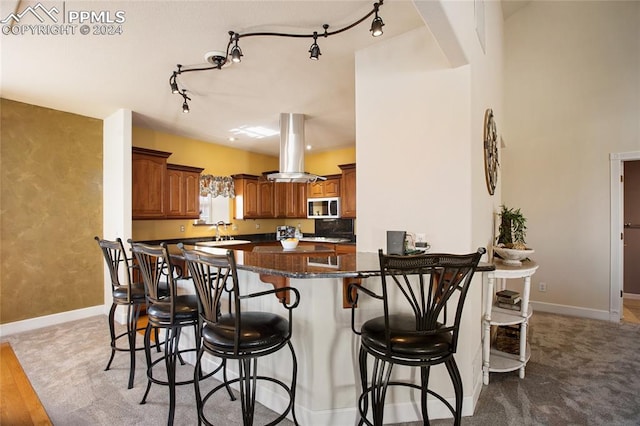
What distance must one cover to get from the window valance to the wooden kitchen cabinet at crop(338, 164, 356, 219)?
2152 mm

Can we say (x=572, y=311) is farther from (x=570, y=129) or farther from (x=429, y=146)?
(x=429, y=146)

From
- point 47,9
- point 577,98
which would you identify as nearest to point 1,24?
point 47,9

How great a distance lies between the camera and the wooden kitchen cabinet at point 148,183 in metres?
4.50

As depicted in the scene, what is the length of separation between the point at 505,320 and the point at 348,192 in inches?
144

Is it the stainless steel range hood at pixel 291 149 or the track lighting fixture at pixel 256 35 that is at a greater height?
the track lighting fixture at pixel 256 35

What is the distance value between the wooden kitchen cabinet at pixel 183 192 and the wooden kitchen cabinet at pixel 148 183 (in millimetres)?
175

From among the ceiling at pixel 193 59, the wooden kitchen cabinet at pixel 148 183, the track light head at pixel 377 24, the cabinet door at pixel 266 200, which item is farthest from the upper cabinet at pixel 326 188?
the track light head at pixel 377 24

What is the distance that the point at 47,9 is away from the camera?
7.27 ft

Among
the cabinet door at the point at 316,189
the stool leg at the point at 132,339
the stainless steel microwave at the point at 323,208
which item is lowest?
the stool leg at the point at 132,339

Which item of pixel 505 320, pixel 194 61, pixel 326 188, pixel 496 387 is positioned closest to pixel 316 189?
pixel 326 188

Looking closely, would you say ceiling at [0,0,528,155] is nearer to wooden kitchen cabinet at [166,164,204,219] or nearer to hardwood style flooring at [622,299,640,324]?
wooden kitchen cabinet at [166,164,204,219]

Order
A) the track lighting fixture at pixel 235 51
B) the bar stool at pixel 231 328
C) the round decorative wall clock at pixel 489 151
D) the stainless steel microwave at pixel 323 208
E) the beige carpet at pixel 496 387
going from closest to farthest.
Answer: the bar stool at pixel 231 328 < the beige carpet at pixel 496 387 < the track lighting fixture at pixel 235 51 < the round decorative wall clock at pixel 489 151 < the stainless steel microwave at pixel 323 208

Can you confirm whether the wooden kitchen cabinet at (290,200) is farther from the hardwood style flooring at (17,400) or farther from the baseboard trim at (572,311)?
the hardwood style flooring at (17,400)

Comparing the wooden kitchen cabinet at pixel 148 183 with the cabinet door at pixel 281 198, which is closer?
the wooden kitchen cabinet at pixel 148 183
